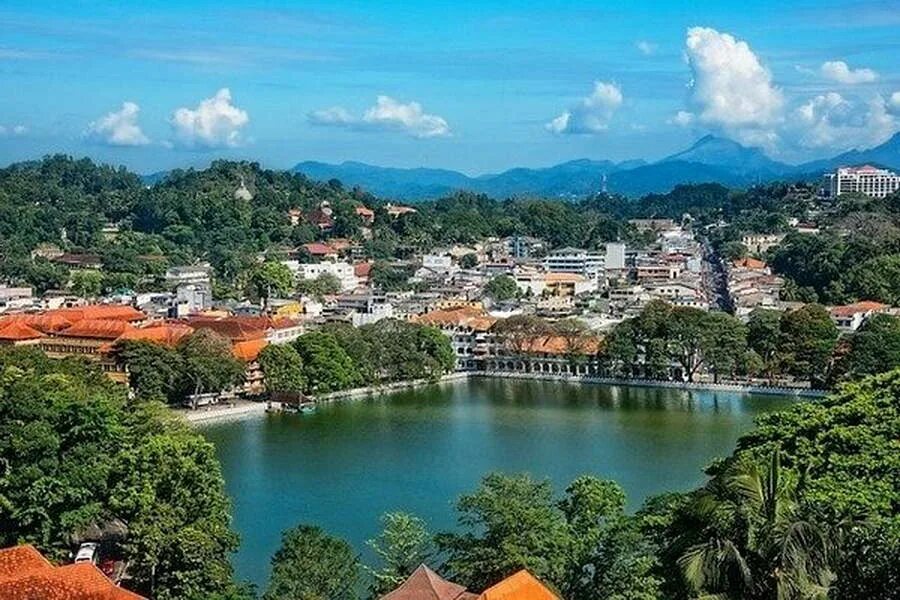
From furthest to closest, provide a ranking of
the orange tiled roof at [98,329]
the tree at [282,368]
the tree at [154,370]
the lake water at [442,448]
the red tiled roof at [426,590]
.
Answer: the orange tiled roof at [98,329]
the tree at [282,368]
the tree at [154,370]
the lake water at [442,448]
the red tiled roof at [426,590]

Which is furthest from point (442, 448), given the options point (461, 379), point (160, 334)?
point (160, 334)

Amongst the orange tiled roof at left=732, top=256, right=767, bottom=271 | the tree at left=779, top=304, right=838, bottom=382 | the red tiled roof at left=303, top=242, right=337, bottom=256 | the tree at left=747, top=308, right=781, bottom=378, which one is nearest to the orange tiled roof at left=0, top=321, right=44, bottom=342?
the tree at left=747, top=308, right=781, bottom=378

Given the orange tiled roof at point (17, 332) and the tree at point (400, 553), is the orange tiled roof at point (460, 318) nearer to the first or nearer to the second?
the orange tiled roof at point (17, 332)

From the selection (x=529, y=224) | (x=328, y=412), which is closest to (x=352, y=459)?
(x=328, y=412)

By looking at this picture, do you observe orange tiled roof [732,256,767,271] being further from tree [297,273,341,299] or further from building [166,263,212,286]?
building [166,263,212,286]

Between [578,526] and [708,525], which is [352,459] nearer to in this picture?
[578,526]

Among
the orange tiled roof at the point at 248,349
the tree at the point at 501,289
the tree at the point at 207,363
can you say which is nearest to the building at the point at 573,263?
the tree at the point at 501,289
